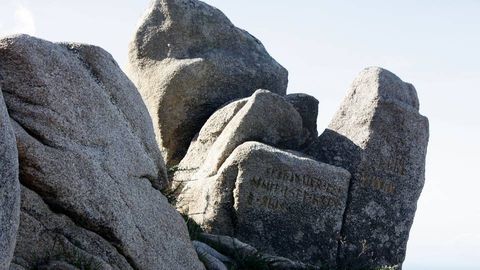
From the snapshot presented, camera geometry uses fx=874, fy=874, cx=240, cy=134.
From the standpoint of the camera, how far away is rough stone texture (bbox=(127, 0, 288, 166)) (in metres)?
18.2

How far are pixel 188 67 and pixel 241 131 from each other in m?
2.85

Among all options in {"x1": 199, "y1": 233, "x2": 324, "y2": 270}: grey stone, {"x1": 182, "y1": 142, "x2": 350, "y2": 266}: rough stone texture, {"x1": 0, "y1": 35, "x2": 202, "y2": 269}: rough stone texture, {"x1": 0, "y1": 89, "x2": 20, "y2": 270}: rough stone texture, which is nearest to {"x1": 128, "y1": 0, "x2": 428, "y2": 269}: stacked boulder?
{"x1": 182, "y1": 142, "x2": 350, "y2": 266}: rough stone texture

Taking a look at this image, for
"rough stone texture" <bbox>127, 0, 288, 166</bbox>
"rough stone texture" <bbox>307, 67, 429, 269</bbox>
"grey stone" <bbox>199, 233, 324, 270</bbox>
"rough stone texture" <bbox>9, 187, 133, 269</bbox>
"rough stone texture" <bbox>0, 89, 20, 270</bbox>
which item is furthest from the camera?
"rough stone texture" <bbox>127, 0, 288, 166</bbox>

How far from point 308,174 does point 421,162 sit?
2568 mm

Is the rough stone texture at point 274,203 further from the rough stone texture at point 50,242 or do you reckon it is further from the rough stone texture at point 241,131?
the rough stone texture at point 50,242

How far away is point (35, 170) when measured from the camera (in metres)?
9.19

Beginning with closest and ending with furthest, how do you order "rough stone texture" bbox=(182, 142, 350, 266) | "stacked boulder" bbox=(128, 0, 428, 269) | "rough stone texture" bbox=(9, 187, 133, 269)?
1. "rough stone texture" bbox=(9, 187, 133, 269)
2. "rough stone texture" bbox=(182, 142, 350, 266)
3. "stacked boulder" bbox=(128, 0, 428, 269)

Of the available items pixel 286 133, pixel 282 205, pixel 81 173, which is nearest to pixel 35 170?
pixel 81 173

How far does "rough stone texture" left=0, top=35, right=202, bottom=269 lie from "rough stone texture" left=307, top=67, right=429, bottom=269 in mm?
4840

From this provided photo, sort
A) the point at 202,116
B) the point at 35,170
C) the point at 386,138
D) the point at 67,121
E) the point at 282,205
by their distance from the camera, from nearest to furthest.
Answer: the point at 35,170 → the point at 67,121 → the point at 282,205 → the point at 386,138 → the point at 202,116

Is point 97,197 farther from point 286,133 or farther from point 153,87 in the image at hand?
point 153,87

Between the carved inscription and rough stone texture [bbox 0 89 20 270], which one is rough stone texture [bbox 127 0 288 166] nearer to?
the carved inscription

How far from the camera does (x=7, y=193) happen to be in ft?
23.1

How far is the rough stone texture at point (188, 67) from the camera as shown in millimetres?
18156
